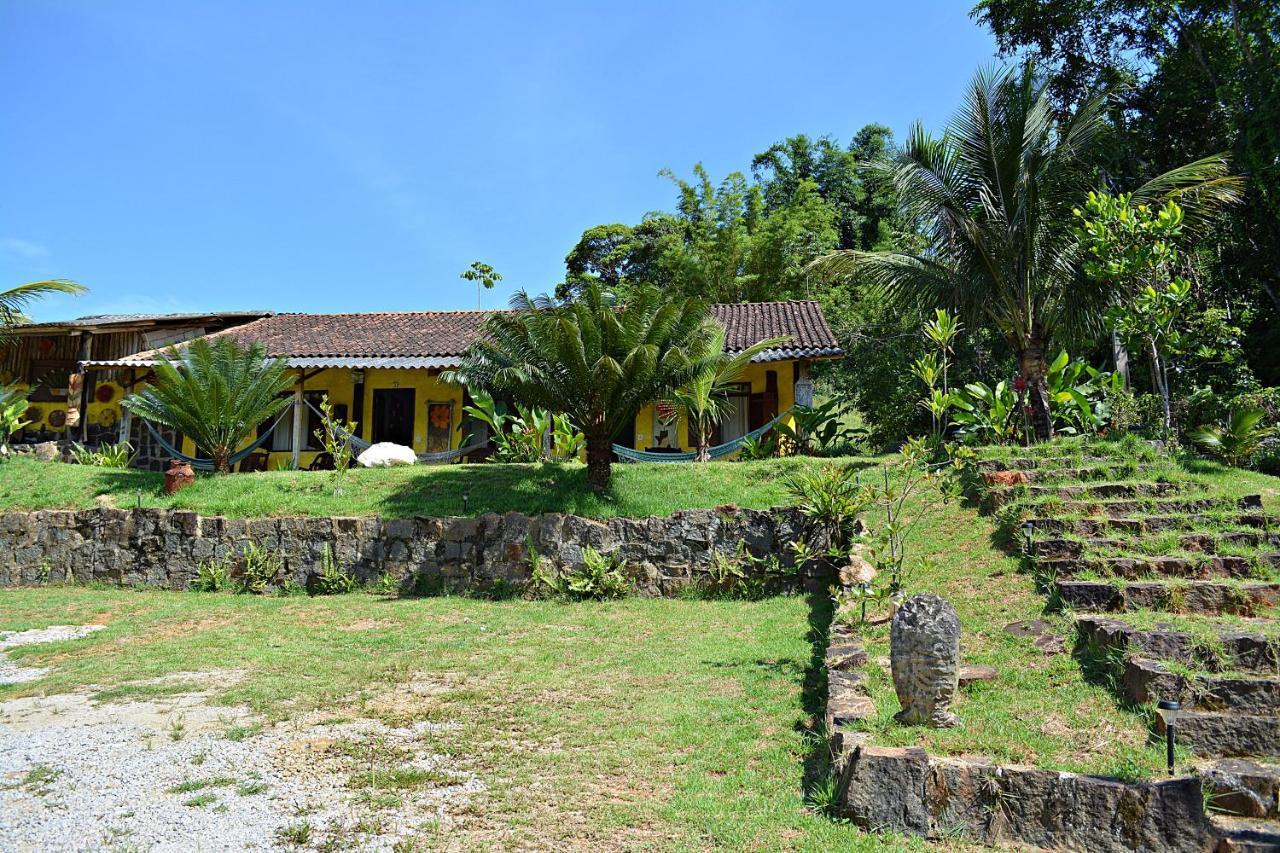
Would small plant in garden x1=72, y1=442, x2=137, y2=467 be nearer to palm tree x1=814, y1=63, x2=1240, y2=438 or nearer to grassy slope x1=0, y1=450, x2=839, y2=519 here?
grassy slope x1=0, y1=450, x2=839, y2=519

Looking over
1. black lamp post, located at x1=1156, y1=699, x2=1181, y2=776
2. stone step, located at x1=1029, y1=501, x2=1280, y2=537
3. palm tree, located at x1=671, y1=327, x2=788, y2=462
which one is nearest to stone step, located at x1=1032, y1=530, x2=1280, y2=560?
stone step, located at x1=1029, y1=501, x2=1280, y2=537

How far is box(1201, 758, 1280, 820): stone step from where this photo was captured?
12.5ft

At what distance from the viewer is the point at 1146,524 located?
7691 millimetres

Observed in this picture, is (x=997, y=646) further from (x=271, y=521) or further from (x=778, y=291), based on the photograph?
(x=778, y=291)

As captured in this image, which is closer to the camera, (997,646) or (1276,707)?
(1276,707)

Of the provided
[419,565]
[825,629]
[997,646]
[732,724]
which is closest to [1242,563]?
[997,646]

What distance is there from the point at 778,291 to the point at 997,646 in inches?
821

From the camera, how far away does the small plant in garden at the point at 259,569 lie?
11.6 meters

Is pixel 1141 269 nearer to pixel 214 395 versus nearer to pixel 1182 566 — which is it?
pixel 1182 566

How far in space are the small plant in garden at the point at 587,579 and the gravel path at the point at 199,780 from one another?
4.98 meters

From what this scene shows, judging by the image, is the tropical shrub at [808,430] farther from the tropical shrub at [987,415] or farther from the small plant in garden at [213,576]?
the small plant in garden at [213,576]

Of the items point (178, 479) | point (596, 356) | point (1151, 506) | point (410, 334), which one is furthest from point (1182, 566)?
point (410, 334)

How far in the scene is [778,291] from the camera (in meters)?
26.0

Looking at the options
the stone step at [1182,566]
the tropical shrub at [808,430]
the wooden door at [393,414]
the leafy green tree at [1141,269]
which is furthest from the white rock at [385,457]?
the leafy green tree at [1141,269]
